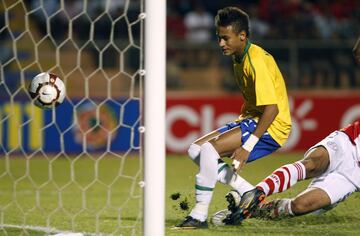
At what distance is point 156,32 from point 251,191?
150cm

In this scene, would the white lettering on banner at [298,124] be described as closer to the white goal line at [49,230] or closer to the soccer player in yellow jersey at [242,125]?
the soccer player in yellow jersey at [242,125]

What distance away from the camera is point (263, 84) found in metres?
5.80

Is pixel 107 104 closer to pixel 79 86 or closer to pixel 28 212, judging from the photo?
pixel 79 86

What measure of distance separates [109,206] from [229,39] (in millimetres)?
1803

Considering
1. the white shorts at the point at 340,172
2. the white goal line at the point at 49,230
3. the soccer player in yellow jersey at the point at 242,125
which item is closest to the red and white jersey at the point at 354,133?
the white shorts at the point at 340,172

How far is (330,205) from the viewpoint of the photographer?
578cm

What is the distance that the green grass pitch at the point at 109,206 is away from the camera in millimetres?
5598

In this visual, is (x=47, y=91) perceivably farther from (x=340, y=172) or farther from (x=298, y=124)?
(x=298, y=124)

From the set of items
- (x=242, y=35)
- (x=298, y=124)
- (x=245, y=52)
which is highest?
(x=242, y=35)

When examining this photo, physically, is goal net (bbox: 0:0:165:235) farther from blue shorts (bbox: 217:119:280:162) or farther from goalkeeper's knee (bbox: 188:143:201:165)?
blue shorts (bbox: 217:119:280:162)

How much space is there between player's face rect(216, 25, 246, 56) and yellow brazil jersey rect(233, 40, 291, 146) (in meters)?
0.10

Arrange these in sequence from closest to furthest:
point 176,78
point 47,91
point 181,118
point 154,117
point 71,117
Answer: point 154,117, point 47,91, point 71,117, point 181,118, point 176,78

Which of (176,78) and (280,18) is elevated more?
(280,18)

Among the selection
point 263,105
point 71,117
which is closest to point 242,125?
point 263,105
